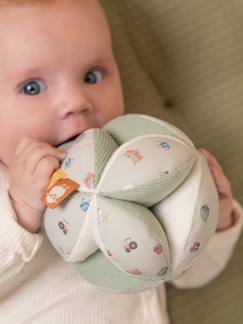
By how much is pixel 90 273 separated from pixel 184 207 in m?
0.16

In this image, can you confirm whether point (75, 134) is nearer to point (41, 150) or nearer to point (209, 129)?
point (41, 150)

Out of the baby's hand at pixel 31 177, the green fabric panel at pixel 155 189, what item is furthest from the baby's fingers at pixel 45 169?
the green fabric panel at pixel 155 189

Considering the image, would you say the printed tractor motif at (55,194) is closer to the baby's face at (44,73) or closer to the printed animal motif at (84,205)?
the printed animal motif at (84,205)

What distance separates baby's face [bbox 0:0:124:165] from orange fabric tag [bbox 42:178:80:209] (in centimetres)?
15

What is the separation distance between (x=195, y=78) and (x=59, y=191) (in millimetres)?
475

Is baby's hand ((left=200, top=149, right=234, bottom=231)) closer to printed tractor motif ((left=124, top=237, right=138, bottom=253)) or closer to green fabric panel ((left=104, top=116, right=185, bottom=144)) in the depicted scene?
green fabric panel ((left=104, top=116, right=185, bottom=144))

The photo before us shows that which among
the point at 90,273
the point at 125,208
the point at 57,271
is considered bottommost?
the point at 57,271

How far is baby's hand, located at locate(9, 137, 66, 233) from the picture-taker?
0.79m

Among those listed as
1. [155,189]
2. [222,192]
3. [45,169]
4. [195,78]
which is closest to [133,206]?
[155,189]

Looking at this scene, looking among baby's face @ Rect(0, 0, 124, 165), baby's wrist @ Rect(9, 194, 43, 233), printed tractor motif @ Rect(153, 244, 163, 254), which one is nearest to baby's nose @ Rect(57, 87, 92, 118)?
baby's face @ Rect(0, 0, 124, 165)

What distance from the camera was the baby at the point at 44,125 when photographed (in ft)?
2.72

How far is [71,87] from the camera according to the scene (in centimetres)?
87

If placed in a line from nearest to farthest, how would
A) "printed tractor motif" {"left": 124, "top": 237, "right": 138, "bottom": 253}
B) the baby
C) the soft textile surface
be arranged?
"printed tractor motif" {"left": 124, "top": 237, "right": 138, "bottom": 253}, the baby, the soft textile surface

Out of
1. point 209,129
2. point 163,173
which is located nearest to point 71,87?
point 163,173
